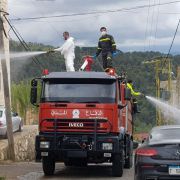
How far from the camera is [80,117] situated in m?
14.8

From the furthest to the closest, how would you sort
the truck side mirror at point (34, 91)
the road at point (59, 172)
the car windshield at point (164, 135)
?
the road at point (59, 172), the truck side mirror at point (34, 91), the car windshield at point (164, 135)

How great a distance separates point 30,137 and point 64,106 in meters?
9.36

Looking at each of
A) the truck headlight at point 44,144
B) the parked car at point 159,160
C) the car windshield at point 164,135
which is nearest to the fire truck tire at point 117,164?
the truck headlight at point 44,144

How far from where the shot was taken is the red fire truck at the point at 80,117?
1470 cm

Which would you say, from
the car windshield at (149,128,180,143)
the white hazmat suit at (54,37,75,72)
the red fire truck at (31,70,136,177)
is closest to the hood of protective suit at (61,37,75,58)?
the white hazmat suit at (54,37,75,72)

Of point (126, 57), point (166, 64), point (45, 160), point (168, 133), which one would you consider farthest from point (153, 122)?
point (168, 133)

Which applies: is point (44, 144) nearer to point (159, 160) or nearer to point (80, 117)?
point (80, 117)

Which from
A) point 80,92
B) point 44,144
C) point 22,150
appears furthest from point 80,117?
point 22,150

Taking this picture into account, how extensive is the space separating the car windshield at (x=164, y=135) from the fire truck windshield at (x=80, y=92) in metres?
3.43

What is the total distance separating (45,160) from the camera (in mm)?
15852

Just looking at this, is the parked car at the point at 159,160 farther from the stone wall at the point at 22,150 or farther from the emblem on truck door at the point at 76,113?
the stone wall at the point at 22,150

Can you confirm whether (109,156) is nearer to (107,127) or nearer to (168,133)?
(107,127)

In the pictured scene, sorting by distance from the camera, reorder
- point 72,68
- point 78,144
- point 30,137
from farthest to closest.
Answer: point 30,137
point 72,68
point 78,144

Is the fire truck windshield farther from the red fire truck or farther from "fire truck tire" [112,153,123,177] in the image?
"fire truck tire" [112,153,123,177]
